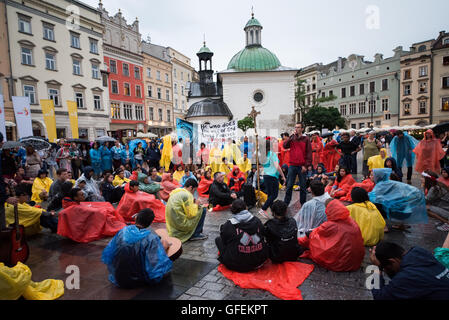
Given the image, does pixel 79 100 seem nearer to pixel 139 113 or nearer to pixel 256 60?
pixel 139 113

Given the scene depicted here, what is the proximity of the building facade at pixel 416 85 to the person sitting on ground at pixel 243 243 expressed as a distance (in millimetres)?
47707

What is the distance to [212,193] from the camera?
7430 mm

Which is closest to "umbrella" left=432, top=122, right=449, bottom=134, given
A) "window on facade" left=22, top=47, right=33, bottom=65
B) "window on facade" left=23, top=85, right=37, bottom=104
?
"window on facade" left=23, top=85, right=37, bottom=104

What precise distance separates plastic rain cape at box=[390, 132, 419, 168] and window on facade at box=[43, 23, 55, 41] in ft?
99.0

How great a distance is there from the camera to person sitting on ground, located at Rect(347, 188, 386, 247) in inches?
175

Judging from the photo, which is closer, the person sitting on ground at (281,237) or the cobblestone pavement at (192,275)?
the cobblestone pavement at (192,275)

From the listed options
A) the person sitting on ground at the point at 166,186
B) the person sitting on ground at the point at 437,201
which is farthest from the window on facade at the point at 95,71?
the person sitting on ground at the point at 437,201

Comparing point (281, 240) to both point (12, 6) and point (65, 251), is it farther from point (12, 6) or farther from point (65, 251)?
point (12, 6)

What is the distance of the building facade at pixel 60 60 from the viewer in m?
23.5

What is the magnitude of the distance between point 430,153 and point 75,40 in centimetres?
3256

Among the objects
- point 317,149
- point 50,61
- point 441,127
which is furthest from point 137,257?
point 50,61

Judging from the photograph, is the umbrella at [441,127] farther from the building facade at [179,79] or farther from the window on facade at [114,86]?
the building facade at [179,79]

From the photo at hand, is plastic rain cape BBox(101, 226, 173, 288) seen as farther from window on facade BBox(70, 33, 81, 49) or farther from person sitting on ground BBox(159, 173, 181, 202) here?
window on facade BBox(70, 33, 81, 49)

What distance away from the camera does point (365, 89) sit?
4831 centimetres
